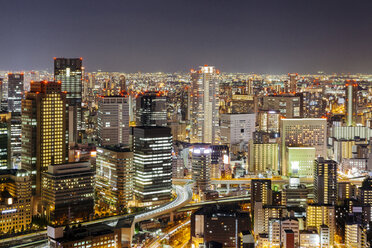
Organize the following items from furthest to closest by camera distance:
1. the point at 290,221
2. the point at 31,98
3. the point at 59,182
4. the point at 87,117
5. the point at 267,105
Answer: the point at 267,105, the point at 87,117, the point at 31,98, the point at 59,182, the point at 290,221

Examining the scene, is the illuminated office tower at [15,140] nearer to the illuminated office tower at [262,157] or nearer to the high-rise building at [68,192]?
the high-rise building at [68,192]

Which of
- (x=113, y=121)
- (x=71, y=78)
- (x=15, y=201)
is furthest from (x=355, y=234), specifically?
(x=71, y=78)

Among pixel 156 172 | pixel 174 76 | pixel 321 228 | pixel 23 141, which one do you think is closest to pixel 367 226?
pixel 321 228

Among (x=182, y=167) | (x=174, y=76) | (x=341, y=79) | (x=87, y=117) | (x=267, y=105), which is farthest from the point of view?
(x=174, y=76)

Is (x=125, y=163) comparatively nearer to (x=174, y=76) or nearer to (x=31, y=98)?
(x=31, y=98)

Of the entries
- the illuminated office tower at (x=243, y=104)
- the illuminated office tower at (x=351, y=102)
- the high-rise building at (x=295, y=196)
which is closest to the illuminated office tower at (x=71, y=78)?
the illuminated office tower at (x=243, y=104)

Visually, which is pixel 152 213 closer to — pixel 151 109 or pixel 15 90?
pixel 151 109
